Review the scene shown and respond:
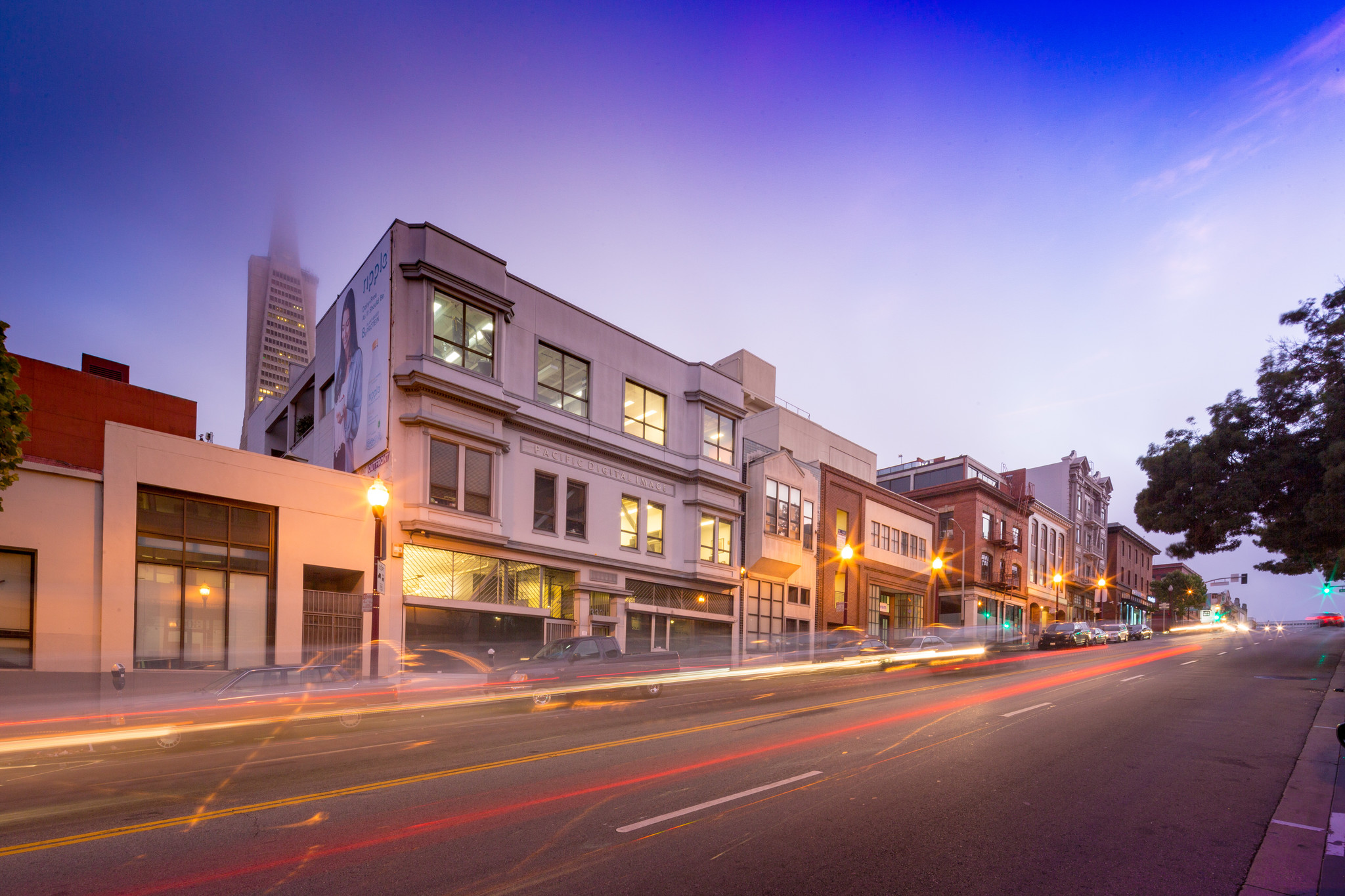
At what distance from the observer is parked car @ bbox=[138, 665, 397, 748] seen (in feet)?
43.4

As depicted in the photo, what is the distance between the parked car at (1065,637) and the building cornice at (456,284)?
115 feet

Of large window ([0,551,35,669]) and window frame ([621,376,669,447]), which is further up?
window frame ([621,376,669,447])

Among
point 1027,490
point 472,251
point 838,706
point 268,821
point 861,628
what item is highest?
point 472,251

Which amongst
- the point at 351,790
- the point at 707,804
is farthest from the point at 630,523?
the point at 707,804

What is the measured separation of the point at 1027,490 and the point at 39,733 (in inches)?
2555

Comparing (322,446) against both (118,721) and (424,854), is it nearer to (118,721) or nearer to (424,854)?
(118,721)

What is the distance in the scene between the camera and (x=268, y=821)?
7637 mm

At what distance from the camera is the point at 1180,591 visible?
92125 mm

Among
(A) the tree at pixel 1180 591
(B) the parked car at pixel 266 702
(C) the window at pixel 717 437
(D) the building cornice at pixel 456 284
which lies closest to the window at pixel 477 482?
(D) the building cornice at pixel 456 284

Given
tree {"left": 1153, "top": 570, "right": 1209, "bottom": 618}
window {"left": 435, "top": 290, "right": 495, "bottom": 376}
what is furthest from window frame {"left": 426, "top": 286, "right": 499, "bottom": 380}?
tree {"left": 1153, "top": 570, "right": 1209, "bottom": 618}

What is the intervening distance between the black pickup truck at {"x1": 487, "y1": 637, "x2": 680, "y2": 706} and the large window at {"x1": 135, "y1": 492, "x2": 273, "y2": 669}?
22.3 ft

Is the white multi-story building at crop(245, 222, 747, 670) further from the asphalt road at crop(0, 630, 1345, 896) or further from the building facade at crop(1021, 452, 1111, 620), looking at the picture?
→ the building facade at crop(1021, 452, 1111, 620)

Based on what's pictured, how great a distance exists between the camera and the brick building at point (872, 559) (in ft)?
136

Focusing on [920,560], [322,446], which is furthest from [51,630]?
[920,560]
